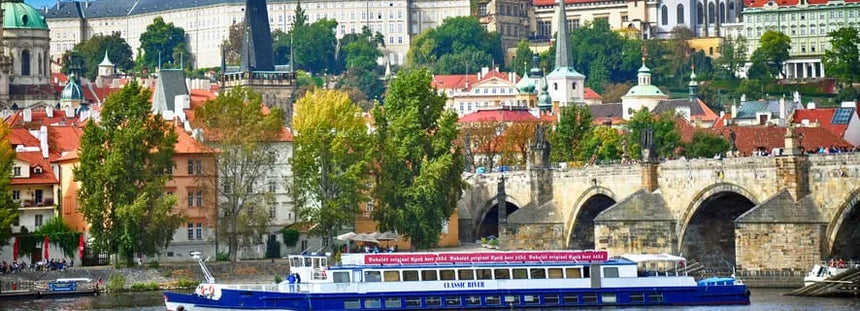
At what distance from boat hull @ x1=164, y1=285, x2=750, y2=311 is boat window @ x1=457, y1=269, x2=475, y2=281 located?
1.68 ft

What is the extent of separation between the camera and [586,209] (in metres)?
109

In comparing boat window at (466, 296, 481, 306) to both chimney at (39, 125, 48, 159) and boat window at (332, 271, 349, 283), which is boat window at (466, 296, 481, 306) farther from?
chimney at (39, 125, 48, 159)

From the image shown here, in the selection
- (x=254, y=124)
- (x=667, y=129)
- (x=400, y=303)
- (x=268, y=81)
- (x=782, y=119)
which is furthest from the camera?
(x=268, y=81)

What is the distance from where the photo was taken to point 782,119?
599 ft

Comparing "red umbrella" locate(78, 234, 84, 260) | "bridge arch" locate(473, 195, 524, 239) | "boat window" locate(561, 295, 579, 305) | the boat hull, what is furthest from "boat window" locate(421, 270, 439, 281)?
"bridge arch" locate(473, 195, 524, 239)

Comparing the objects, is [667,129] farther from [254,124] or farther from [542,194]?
[254,124]

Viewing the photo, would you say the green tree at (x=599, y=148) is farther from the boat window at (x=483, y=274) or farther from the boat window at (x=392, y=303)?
the boat window at (x=392, y=303)

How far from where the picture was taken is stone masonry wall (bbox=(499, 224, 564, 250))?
110m

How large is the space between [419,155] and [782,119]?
3035 inches

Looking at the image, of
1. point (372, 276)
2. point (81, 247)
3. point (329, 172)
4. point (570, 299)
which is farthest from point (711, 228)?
point (81, 247)

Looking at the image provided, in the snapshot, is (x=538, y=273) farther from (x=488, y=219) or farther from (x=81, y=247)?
(x=488, y=219)

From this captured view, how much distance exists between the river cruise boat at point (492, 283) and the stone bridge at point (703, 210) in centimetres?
581

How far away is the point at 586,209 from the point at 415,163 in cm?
792

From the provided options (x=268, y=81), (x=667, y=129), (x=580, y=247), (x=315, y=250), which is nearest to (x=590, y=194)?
(x=580, y=247)
